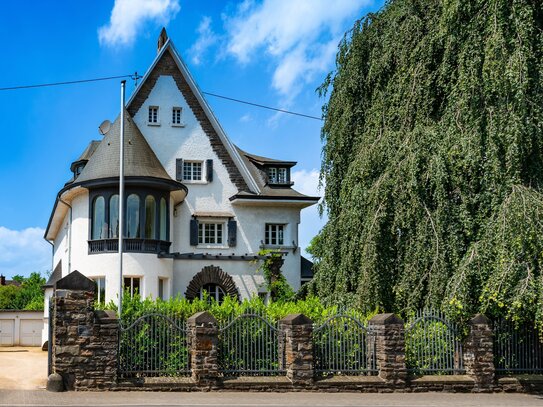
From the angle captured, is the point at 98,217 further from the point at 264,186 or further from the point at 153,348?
the point at 153,348

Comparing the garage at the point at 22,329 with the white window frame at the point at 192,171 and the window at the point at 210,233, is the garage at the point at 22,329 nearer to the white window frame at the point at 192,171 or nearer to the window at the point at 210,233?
the window at the point at 210,233

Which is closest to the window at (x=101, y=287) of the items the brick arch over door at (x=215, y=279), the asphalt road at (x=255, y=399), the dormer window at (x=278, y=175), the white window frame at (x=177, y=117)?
the brick arch over door at (x=215, y=279)

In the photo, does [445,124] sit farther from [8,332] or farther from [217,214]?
[8,332]

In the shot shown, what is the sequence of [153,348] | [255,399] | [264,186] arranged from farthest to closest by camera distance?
[264,186]
[153,348]
[255,399]

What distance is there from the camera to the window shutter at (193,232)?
33594mm

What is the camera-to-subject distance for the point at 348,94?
23500 millimetres

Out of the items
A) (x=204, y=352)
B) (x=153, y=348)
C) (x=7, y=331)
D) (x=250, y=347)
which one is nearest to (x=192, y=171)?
(x=7, y=331)

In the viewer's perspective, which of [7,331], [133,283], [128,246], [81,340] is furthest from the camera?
[7,331]

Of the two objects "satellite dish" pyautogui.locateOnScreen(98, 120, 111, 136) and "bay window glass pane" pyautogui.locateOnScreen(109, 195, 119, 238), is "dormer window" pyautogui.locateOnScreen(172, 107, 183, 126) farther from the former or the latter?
"bay window glass pane" pyautogui.locateOnScreen(109, 195, 119, 238)

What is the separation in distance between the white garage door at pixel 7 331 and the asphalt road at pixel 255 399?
88.9 ft

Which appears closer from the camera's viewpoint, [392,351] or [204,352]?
[204,352]

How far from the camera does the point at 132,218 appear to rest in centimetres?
2930

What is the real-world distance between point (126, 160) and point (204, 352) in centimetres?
1399

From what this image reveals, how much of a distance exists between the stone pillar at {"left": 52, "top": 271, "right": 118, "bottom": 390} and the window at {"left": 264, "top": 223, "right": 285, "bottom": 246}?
1773 centimetres
